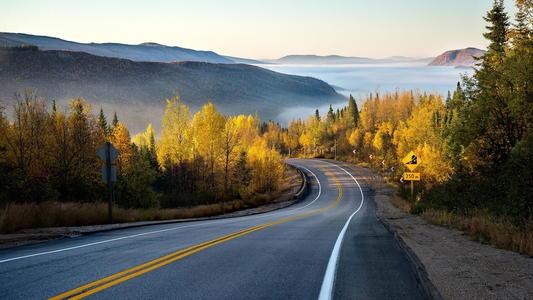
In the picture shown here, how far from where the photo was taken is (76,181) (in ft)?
122

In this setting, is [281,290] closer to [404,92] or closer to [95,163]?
[95,163]

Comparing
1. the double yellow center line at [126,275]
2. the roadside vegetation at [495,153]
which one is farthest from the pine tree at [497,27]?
the double yellow center line at [126,275]

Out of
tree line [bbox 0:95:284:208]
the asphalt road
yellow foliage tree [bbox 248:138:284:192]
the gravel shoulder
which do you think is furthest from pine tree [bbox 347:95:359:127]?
the asphalt road

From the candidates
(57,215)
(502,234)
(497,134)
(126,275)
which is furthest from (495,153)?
(126,275)

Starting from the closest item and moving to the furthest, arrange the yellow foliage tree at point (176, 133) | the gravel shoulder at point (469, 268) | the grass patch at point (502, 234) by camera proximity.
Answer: the gravel shoulder at point (469, 268), the grass patch at point (502, 234), the yellow foliage tree at point (176, 133)

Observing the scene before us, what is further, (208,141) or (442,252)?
(208,141)


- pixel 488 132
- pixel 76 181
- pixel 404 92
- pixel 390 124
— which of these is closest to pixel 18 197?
pixel 76 181

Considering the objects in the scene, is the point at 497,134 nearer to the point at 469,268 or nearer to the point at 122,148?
the point at 469,268

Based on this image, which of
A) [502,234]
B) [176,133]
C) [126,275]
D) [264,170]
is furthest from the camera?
[264,170]

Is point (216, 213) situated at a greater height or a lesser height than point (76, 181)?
lesser

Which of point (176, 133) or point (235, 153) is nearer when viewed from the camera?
point (176, 133)

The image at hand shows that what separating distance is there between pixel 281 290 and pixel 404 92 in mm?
167083

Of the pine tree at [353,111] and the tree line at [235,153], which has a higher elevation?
the pine tree at [353,111]

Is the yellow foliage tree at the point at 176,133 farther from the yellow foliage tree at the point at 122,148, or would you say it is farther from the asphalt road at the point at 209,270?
the asphalt road at the point at 209,270
